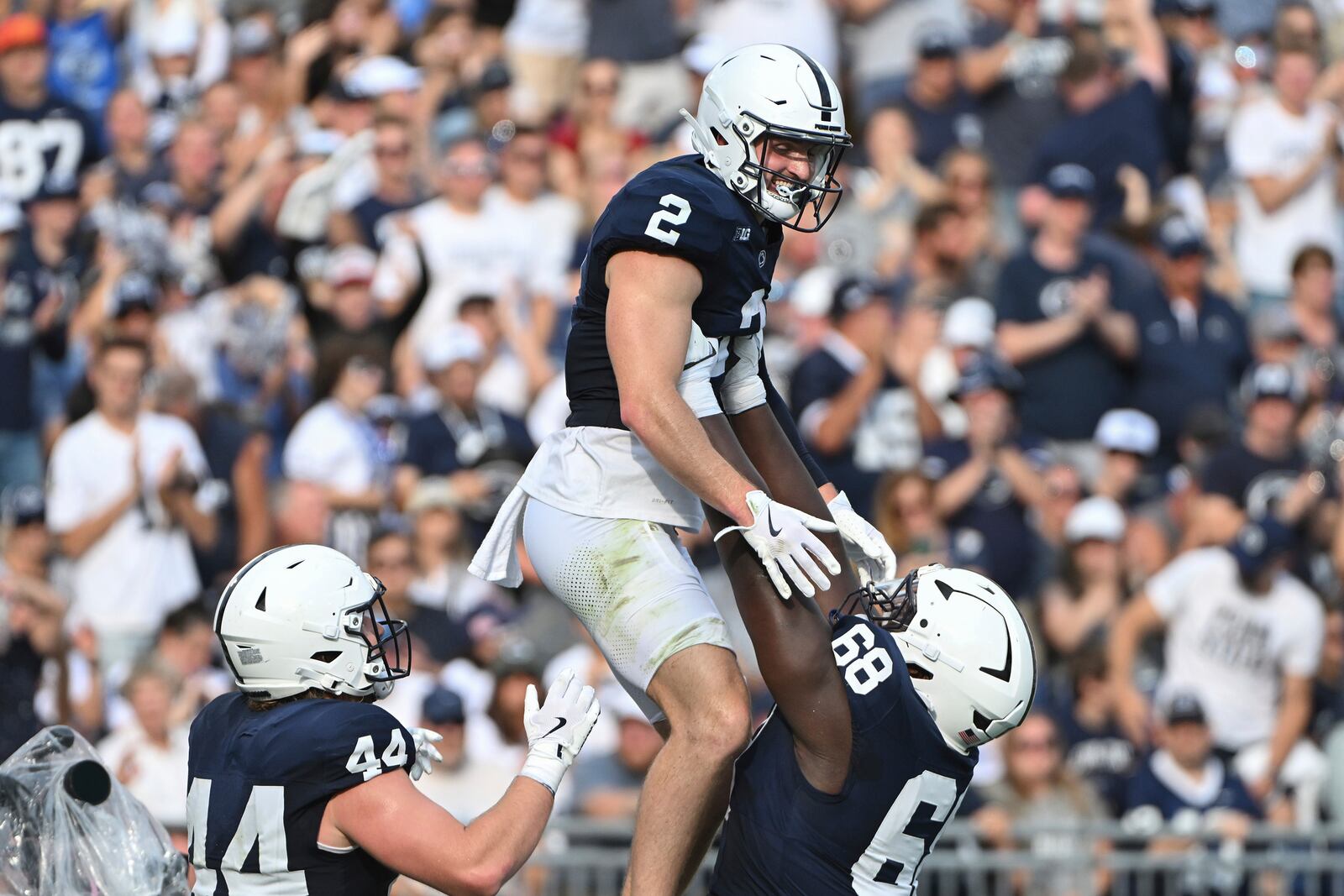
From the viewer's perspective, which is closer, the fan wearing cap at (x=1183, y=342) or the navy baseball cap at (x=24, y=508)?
the navy baseball cap at (x=24, y=508)

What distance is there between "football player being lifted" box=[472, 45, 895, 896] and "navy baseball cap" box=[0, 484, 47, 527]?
5.04m

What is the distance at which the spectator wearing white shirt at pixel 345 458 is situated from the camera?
10.6 metres

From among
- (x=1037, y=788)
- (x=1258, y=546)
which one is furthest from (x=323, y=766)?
(x=1258, y=546)

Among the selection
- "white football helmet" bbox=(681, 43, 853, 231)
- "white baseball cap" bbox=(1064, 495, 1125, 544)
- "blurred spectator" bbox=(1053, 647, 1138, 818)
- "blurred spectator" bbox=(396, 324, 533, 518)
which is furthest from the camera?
"blurred spectator" bbox=(396, 324, 533, 518)

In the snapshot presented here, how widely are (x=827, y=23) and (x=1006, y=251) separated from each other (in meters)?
1.97

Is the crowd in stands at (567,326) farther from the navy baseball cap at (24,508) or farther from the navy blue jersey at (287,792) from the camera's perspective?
the navy blue jersey at (287,792)

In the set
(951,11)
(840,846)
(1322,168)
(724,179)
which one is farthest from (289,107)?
(840,846)

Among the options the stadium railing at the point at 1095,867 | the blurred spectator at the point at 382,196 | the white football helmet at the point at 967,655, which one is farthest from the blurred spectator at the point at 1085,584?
the white football helmet at the point at 967,655

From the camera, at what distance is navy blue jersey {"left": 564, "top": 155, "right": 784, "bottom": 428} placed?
533 centimetres

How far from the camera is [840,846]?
17.0 ft

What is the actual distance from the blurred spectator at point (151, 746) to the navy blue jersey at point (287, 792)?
4.40 meters

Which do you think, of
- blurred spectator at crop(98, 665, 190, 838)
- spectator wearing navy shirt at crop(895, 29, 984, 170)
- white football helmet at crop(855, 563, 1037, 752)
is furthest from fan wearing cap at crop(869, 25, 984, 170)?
white football helmet at crop(855, 563, 1037, 752)

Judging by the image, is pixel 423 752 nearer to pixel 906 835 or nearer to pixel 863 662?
pixel 863 662

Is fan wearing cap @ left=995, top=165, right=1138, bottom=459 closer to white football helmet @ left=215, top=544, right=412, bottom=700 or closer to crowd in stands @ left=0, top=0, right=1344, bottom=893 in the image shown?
crowd in stands @ left=0, top=0, right=1344, bottom=893
